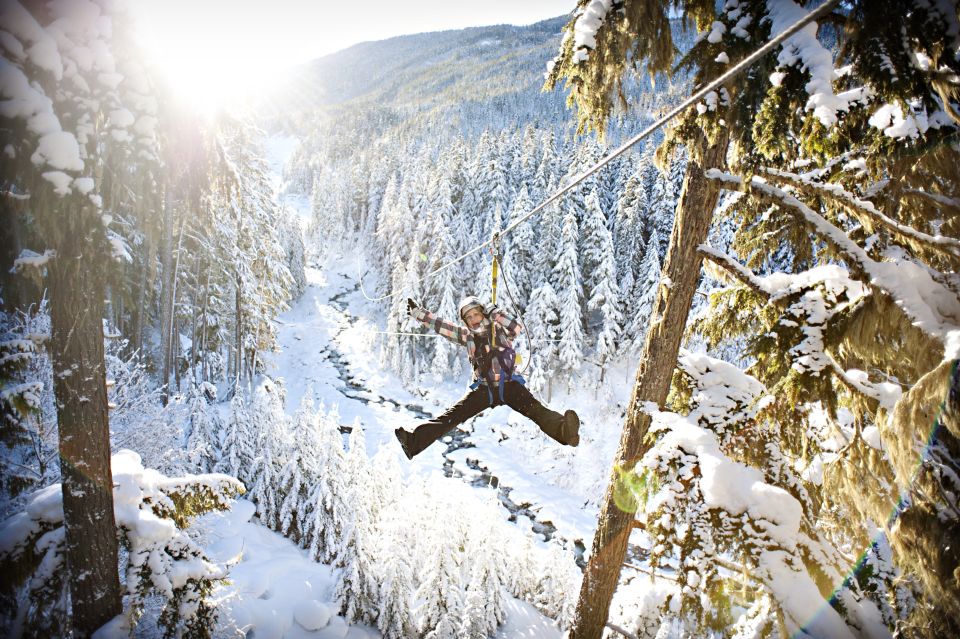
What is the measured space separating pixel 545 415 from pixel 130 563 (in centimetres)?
501

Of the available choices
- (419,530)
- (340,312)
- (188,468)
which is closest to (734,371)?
(419,530)

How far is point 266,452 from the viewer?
1284 cm

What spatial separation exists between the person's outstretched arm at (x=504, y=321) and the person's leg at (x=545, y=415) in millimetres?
750

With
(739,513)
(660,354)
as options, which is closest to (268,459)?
(660,354)

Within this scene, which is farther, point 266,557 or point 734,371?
point 266,557

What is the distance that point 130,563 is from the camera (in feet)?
15.3

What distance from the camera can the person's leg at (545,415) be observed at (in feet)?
19.5

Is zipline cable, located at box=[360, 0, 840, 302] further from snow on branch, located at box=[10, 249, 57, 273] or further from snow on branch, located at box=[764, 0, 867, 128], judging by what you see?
snow on branch, located at box=[10, 249, 57, 273]

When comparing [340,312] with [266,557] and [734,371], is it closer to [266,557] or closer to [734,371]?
[266,557]

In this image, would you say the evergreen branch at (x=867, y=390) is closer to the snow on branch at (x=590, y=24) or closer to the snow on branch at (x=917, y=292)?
the snow on branch at (x=917, y=292)

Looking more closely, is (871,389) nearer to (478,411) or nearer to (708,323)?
(708,323)

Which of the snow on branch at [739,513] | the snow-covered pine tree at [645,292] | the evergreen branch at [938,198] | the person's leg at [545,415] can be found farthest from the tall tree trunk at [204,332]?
the snow-covered pine tree at [645,292]

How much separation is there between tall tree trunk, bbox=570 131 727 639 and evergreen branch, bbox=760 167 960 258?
2.01 feet

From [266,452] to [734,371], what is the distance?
12.6m
